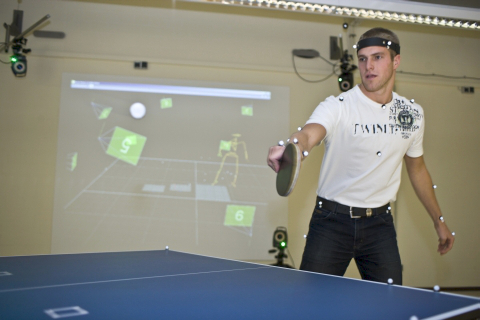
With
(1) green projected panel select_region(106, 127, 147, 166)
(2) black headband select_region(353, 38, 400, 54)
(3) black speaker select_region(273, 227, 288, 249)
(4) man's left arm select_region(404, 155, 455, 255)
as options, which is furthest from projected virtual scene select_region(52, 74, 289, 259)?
(2) black headband select_region(353, 38, 400, 54)

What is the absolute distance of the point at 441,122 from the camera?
5.50 meters

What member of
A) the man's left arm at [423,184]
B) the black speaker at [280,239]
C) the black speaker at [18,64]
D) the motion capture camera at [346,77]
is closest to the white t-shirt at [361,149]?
the man's left arm at [423,184]

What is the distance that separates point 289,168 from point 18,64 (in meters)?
3.99

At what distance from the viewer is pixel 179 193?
476 cm

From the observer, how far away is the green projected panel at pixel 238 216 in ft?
15.7

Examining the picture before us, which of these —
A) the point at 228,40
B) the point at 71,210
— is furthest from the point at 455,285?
the point at 71,210

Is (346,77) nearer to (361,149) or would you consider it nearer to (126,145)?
(126,145)

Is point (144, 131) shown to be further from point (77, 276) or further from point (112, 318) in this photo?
point (112, 318)

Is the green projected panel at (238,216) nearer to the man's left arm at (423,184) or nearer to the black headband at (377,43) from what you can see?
the man's left arm at (423,184)

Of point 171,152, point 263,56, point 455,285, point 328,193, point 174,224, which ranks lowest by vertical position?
point 455,285

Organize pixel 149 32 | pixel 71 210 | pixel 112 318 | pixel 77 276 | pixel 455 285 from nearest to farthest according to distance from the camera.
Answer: pixel 112 318, pixel 77 276, pixel 71 210, pixel 149 32, pixel 455 285

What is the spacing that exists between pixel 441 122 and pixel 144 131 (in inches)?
148

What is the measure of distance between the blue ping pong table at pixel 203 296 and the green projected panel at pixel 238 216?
3.15m

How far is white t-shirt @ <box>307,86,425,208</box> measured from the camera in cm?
188
